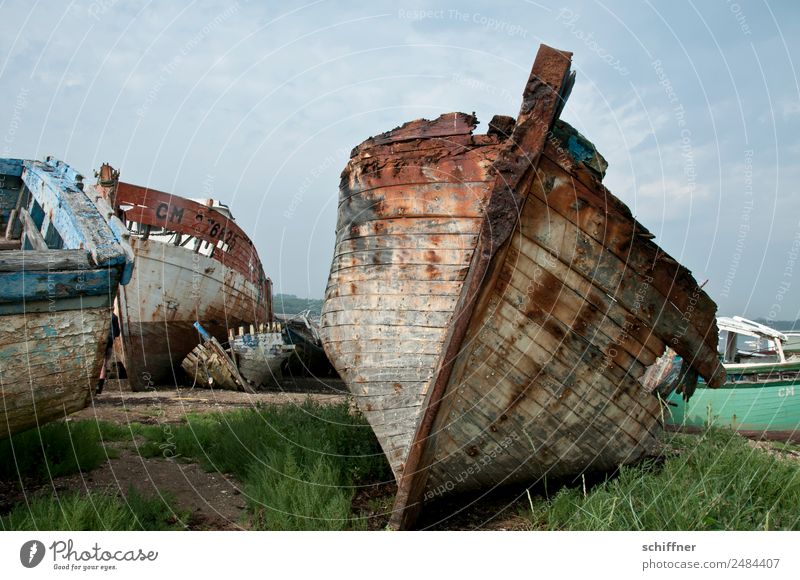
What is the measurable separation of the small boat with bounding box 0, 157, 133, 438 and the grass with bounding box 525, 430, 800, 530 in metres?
3.41

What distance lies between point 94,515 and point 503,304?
9.80 feet

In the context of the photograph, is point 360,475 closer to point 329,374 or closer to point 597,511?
point 597,511

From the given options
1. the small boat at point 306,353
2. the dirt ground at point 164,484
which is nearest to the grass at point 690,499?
the dirt ground at point 164,484

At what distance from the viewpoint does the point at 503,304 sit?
4.21 meters

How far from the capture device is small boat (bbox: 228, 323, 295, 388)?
43.4ft

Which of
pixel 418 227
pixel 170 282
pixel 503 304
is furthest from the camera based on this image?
pixel 170 282

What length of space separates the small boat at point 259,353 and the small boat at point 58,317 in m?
8.44

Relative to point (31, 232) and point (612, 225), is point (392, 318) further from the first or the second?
point (31, 232)
